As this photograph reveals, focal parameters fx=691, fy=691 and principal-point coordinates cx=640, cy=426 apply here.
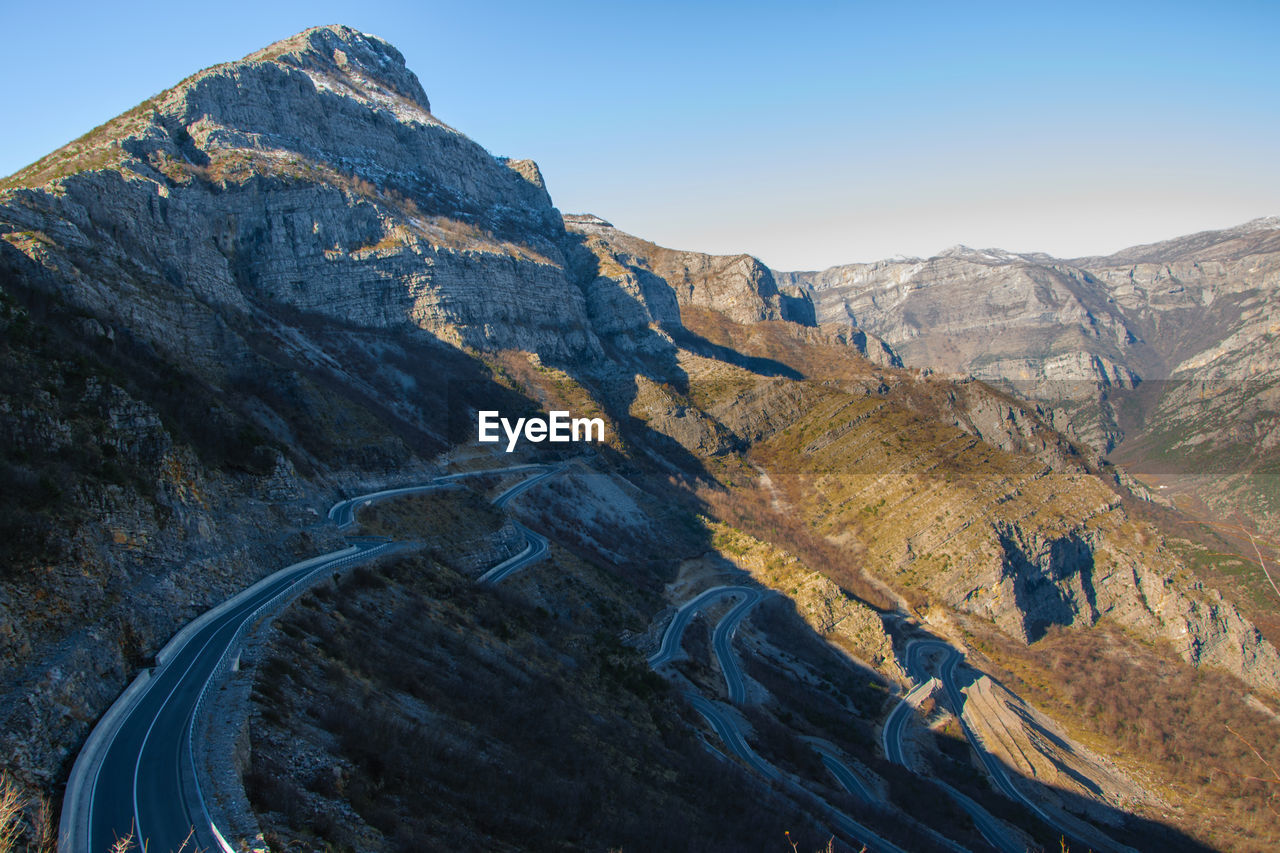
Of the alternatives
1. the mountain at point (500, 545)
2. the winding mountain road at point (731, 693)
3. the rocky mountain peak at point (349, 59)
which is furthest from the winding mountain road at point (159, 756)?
the rocky mountain peak at point (349, 59)

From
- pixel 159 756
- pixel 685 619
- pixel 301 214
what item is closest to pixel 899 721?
pixel 685 619

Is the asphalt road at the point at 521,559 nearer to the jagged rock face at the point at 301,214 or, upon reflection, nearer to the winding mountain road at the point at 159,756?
the winding mountain road at the point at 159,756

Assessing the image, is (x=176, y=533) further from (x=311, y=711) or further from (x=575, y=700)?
(x=575, y=700)

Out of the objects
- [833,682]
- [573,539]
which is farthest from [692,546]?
[833,682]

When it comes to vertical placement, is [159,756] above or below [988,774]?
above

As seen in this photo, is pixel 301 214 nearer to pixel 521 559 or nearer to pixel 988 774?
pixel 521 559
